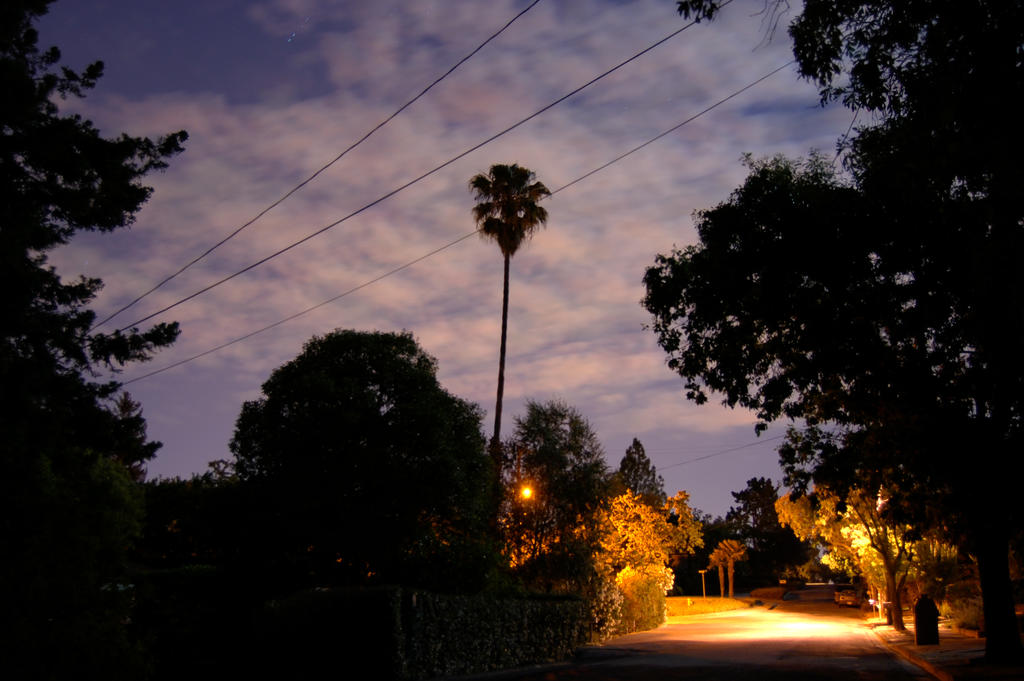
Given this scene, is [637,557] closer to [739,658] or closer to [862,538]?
[862,538]

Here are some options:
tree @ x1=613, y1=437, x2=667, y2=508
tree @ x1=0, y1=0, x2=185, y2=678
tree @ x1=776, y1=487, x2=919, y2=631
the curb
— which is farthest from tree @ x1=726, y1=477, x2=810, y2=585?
tree @ x1=0, y1=0, x2=185, y2=678

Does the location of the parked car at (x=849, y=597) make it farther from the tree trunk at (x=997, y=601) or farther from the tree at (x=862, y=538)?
the tree trunk at (x=997, y=601)

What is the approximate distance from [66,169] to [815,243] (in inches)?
555

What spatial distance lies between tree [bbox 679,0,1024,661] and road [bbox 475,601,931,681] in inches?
142

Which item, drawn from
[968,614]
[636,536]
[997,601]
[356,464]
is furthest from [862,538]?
[356,464]

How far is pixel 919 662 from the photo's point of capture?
20.6 meters

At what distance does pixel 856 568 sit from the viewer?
148 feet

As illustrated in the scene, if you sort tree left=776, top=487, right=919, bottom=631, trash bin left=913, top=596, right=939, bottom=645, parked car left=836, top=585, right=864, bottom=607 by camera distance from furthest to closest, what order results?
1. parked car left=836, top=585, right=864, bottom=607
2. tree left=776, top=487, right=919, bottom=631
3. trash bin left=913, top=596, right=939, bottom=645

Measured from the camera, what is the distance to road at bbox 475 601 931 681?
18.2 meters

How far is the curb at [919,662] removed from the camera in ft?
55.5

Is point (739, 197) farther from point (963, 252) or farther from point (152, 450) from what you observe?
point (152, 450)

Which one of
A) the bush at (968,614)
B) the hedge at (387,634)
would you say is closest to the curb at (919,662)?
the bush at (968,614)

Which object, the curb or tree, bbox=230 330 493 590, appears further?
tree, bbox=230 330 493 590

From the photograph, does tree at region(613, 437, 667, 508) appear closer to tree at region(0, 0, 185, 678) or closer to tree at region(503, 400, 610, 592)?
tree at region(503, 400, 610, 592)
